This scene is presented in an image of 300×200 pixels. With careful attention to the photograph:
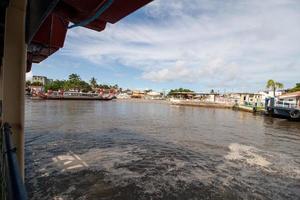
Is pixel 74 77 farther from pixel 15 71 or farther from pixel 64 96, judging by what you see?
pixel 15 71

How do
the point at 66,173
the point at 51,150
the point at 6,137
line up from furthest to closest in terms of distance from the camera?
the point at 51,150 < the point at 66,173 < the point at 6,137

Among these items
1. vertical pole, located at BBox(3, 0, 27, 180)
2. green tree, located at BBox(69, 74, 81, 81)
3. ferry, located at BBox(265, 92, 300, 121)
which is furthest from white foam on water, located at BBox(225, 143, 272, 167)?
green tree, located at BBox(69, 74, 81, 81)

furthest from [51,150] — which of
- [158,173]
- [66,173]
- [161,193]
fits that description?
[161,193]

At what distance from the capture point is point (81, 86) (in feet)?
367

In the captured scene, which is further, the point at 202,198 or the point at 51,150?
the point at 51,150

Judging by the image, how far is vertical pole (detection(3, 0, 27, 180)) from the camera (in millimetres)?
3984

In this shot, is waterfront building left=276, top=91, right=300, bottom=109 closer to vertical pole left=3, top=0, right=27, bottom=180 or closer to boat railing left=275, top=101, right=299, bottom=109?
boat railing left=275, top=101, right=299, bottom=109

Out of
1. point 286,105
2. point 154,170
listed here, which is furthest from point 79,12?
point 286,105

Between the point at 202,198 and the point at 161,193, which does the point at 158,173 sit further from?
the point at 202,198

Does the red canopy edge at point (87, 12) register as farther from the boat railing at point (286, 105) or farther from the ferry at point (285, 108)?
the boat railing at point (286, 105)

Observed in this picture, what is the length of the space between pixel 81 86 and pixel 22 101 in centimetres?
11145

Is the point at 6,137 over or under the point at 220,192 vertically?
over

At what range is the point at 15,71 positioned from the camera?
13.9ft

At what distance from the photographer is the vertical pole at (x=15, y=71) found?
3984 mm
